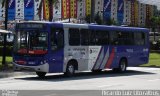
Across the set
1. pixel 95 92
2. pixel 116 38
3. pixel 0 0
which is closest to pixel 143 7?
pixel 0 0

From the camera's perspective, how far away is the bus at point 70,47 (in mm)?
21656

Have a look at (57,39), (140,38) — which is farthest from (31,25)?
(140,38)

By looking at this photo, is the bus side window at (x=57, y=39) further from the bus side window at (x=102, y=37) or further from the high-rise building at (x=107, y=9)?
the high-rise building at (x=107, y=9)

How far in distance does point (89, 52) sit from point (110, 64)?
245 centimetres

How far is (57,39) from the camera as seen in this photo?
2208 cm

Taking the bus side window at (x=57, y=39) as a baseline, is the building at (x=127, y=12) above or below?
above

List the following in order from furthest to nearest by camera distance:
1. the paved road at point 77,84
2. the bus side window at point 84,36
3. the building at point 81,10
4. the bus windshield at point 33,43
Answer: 1. the building at point 81,10
2. the bus side window at point 84,36
3. the bus windshield at point 33,43
4. the paved road at point 77,84

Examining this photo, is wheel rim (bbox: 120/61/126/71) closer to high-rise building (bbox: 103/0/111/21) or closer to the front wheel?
the front wheel

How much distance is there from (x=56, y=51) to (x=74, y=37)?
169cm

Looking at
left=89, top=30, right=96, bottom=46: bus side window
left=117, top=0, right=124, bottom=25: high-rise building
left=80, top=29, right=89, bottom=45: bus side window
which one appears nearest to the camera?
left=80, top=29, right=89, bottom=45: bus side window

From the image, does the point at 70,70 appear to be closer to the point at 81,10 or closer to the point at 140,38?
the point at 140,38

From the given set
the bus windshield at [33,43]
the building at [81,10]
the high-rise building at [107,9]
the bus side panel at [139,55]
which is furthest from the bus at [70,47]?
the high-rise building at [107,9]

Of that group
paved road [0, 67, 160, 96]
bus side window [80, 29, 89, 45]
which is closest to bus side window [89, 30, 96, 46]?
bus side window [80, 29, 89, 45]

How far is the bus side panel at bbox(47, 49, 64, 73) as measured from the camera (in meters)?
21.8
